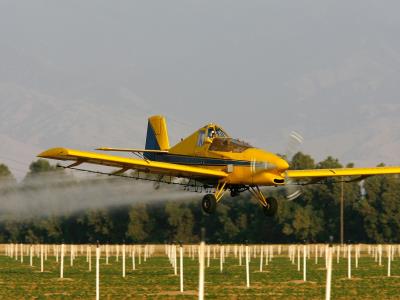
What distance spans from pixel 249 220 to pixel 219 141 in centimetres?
10450

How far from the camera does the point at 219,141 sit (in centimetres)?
4709

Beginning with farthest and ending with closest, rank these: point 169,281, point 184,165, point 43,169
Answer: point 43,169 → point 169,281 → point 184,165

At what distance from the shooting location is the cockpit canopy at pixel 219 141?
46.7 m

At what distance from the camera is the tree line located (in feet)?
465

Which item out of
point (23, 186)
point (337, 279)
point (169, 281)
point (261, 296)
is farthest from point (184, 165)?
point (23, 186)

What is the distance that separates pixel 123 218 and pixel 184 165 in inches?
3856

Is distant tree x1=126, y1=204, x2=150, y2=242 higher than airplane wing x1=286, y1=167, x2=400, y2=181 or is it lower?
lower

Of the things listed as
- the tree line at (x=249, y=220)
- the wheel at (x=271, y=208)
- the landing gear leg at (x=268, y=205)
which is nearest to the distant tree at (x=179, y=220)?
the tree line at (x=249, y=220)

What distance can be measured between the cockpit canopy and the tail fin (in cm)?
742

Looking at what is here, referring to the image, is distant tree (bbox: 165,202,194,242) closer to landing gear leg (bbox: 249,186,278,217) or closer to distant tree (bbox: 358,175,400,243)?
distant tree (bbox: 358,175,400,243)

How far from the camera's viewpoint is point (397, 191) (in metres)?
143

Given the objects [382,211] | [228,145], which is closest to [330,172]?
[228,145]

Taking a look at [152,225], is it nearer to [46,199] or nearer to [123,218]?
[123,218]

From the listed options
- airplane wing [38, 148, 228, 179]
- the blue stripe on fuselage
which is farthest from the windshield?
airplane wing [38, 148, 228, 179]
